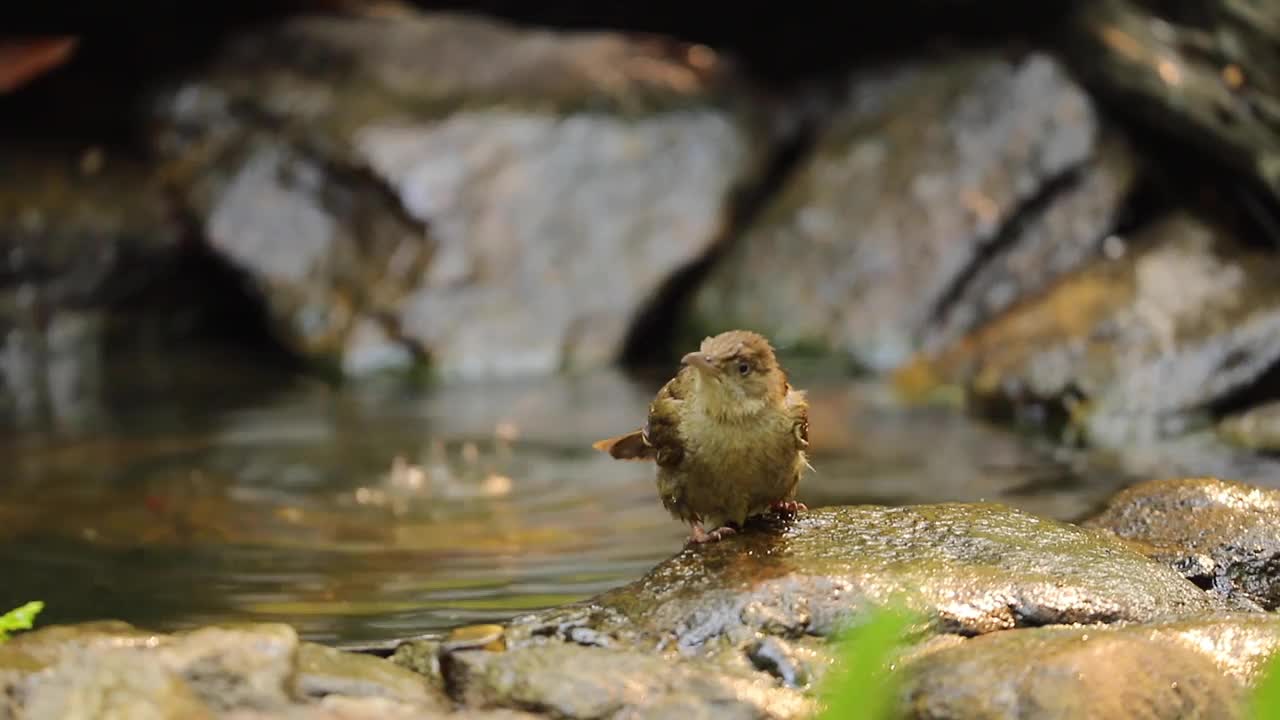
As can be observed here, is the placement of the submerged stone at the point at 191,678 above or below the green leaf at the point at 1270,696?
below

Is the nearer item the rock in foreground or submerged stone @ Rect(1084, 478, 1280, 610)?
the rock in foreground

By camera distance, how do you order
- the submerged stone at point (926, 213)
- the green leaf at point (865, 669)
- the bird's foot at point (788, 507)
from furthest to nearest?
the submerged stone at point (926, 213) → the bird's foot at point (788, 507) → the green leaf at point (865, 669)

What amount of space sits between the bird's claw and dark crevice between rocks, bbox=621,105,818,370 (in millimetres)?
6174

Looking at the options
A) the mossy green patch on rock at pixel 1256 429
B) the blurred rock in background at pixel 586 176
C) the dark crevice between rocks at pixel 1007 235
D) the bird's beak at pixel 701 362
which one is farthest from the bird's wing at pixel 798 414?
the dark crevice between rocks at pixel 1007 235

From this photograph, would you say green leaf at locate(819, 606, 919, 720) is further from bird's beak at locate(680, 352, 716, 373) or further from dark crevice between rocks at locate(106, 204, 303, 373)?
dark crevice between rocks at locate(106, 204, 303, 373)

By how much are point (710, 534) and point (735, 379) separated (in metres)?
0.47

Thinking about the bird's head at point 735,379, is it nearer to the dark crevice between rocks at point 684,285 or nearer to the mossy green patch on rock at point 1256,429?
the mossy green patch on rock at point 1256,429

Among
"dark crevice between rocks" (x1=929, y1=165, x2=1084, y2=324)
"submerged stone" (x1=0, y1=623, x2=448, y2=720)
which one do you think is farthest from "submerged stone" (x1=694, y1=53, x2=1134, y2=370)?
"submerged stone" (x1=0, y1=623, x2=448, y2=720)

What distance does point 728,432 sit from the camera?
3498mm

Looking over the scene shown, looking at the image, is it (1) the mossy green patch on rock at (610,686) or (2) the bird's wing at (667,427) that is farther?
(2) the bird's wing at (667,427)

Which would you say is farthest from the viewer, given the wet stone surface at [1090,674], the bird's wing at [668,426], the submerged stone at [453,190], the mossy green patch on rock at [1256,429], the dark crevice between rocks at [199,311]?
A: the dark crevice between rocks at [199,311]

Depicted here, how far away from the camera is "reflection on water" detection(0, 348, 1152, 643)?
4.43 meters

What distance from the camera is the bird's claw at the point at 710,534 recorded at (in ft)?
12.0

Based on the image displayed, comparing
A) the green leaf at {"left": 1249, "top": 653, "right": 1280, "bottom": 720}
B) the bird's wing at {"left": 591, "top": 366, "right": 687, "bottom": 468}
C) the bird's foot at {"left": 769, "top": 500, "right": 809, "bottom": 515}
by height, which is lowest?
the bird's foot at {"left": 769, "top": 500, "right": 809, "bottom": 515}
